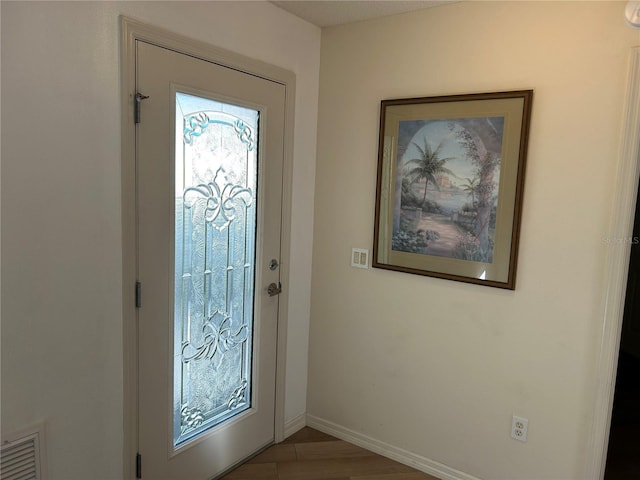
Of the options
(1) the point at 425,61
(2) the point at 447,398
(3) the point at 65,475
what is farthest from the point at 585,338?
(3) the point at 65,475

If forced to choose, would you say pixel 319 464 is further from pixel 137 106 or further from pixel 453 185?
pixel 137 106

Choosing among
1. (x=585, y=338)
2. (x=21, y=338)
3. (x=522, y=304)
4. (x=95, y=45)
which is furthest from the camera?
(x=522, y=304)

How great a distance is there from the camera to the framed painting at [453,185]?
221 centimetres

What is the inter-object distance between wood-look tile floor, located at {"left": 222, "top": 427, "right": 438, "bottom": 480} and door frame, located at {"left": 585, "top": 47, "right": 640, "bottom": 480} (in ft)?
2.87

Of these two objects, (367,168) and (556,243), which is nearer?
(556,243)

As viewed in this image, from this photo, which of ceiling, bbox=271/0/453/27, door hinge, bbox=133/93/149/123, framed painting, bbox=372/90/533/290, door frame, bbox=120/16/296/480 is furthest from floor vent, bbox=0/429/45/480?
ceiling, bbox=271/0/453/27

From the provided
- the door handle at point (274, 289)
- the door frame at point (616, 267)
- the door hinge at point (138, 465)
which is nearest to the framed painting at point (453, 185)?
the door frame at point (616, 267)

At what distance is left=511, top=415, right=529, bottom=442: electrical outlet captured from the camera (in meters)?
2.28

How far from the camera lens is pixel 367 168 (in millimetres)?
2668

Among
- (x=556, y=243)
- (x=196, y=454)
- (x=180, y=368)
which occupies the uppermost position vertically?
(x=556, y=243)

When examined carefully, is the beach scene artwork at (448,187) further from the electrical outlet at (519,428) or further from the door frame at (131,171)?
the door frame at (131,171)

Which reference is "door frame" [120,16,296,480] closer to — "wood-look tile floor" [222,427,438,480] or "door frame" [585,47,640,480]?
"wood-look tile floor" [222,427,438,480]

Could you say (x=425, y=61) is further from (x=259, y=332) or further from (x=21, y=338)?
(x=21, y=338)

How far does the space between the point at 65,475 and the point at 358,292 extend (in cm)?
165
